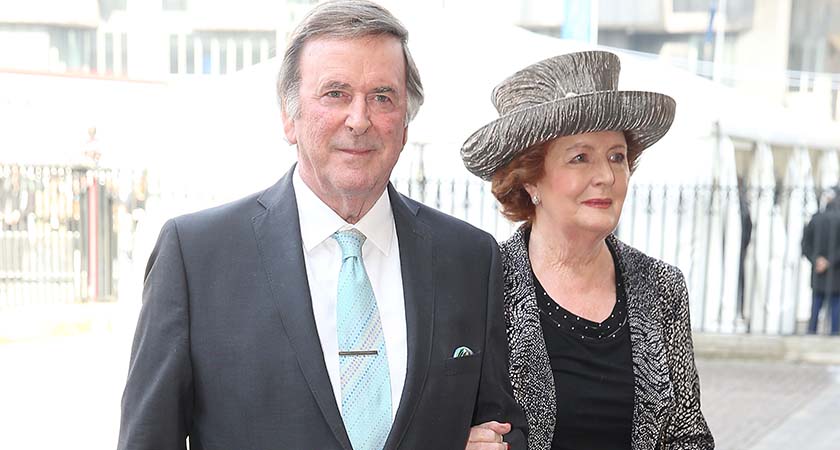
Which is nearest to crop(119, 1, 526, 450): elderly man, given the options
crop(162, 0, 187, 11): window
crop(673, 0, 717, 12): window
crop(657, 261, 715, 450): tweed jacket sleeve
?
crop(657, 261, 715, 450): tweed jacket sleeve

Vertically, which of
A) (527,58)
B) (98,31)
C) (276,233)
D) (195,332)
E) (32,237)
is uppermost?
(98,31)

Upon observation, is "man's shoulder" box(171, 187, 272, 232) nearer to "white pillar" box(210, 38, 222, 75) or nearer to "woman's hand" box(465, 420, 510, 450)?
"woman's hand" box(465, 420, 510, 450)

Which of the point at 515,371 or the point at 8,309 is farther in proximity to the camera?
the point at 8,309

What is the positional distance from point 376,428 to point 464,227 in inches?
20.3

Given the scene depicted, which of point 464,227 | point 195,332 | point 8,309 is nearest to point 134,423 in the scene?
point 195,332

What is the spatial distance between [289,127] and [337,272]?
0.30 m

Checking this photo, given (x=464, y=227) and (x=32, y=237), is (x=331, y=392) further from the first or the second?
(x=32, y=237)

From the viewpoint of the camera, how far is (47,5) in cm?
2067

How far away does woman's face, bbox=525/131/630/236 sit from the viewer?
238cm

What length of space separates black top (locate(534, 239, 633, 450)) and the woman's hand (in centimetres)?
44

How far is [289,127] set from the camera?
1.83 m

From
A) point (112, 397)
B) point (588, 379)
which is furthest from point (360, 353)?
point (112, 397)

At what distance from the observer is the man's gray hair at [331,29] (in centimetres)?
173

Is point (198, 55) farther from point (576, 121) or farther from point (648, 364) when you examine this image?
point (648, 364)
